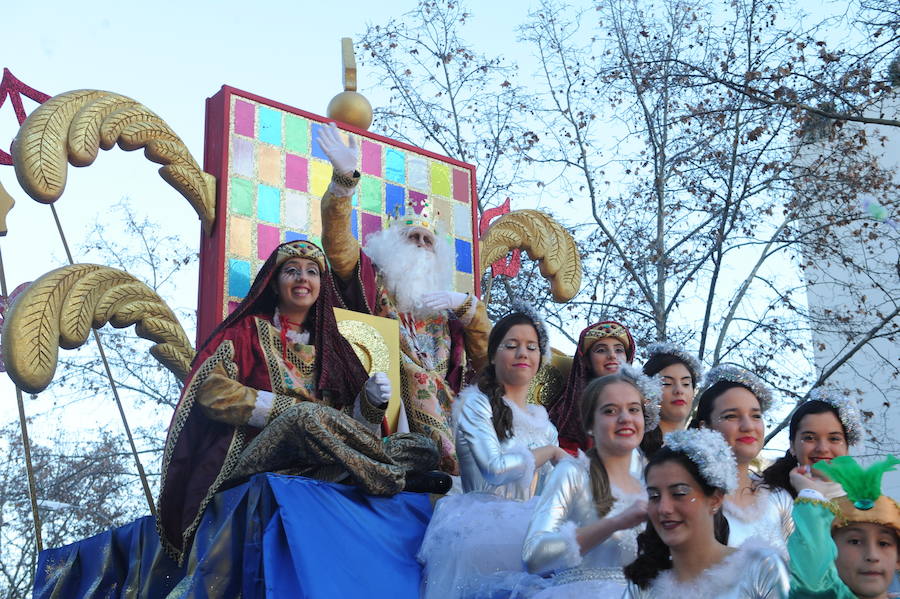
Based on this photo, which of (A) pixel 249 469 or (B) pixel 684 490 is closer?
(B) pixel 684 490

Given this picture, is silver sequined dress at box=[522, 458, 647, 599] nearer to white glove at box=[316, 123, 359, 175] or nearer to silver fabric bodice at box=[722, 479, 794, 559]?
silver fabric bodice at box=[722, 479, 794, 559]

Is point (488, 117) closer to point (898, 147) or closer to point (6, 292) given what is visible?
point (898, 147)

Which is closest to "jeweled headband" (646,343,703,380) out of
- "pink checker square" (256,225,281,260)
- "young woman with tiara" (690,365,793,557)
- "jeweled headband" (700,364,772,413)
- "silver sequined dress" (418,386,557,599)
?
"jeweled headband" (700,364,772,413)

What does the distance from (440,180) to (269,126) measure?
1349mm

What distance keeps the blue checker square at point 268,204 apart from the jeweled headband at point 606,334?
203 cm

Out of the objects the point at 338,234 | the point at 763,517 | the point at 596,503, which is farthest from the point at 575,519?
the point at 338,234

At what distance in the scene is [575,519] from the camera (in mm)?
3975

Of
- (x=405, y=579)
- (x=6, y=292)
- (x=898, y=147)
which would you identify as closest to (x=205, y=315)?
(x=6, y=292)

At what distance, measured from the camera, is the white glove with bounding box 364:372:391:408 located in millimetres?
5430

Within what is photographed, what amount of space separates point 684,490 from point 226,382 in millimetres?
2625

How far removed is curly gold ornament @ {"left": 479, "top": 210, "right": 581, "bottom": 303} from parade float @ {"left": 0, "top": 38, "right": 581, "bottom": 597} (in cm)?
1

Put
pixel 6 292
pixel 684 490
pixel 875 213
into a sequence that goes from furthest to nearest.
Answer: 1. pixel 875 213
2. pixel 6 292
3. pixel 684 490

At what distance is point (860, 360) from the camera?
14.5m

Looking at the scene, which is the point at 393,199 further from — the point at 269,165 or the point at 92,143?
the point at 92,143
